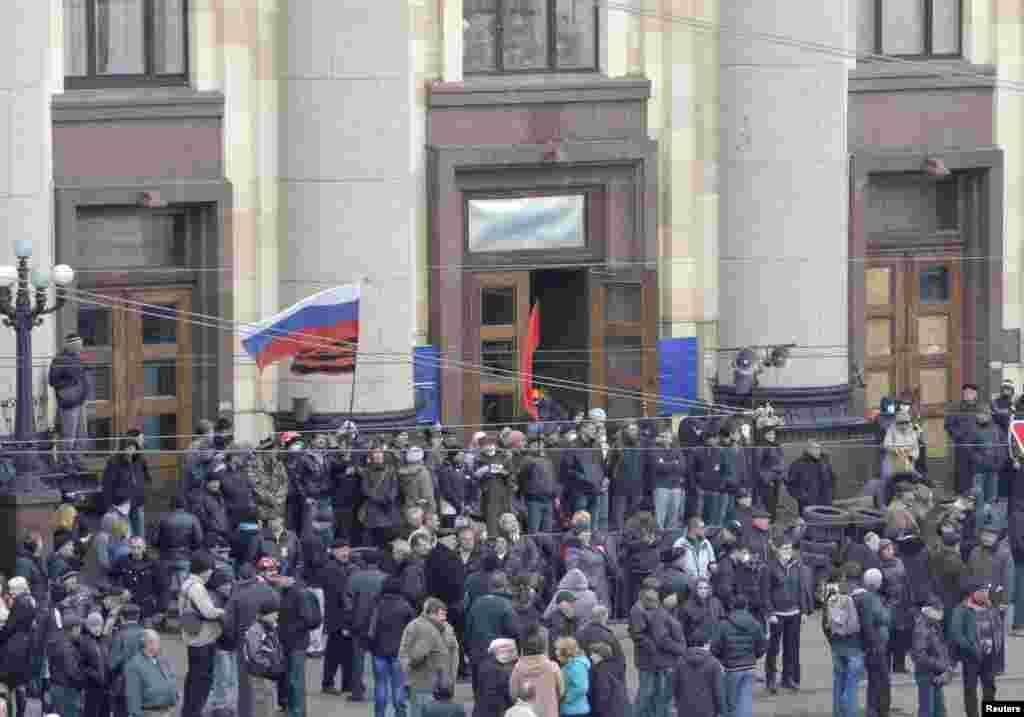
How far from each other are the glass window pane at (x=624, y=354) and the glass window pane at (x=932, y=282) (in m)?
4.71

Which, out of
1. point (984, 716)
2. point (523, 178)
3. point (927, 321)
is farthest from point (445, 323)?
point (984, 716)

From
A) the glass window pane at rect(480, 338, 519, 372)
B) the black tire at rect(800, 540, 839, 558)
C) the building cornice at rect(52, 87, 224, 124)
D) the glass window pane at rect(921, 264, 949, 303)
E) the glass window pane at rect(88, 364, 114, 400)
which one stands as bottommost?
the black tire at rect(800, 540, 839, 558)

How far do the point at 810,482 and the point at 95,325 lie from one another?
378 inches

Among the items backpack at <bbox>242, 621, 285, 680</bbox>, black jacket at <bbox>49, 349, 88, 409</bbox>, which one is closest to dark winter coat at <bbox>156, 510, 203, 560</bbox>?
black jacket at <bbox>49, 349, 88, 409</bbox>

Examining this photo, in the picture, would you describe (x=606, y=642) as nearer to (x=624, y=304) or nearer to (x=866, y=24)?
(x=624, y=304)

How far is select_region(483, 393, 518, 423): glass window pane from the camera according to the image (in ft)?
163

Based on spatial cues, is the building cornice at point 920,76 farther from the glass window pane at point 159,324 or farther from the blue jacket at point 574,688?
the blue jacket at point 574,688

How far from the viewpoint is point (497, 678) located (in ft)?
116

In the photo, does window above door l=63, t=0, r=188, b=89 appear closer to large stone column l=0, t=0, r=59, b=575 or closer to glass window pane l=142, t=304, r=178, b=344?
large stone column l=0, t=0, r=59, b=575

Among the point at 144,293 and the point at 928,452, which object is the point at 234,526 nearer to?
the point at 144,293

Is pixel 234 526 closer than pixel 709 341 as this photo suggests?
Yes

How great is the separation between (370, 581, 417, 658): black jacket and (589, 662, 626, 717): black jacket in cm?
247

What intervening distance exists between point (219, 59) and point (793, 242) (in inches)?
327

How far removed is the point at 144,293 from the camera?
47719 mm
